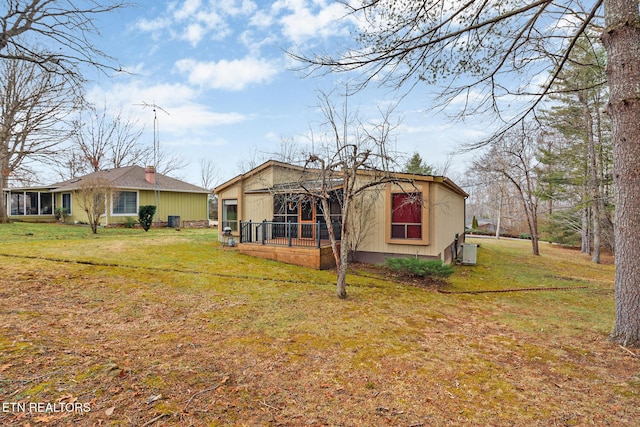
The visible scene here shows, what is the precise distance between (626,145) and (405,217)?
637cm

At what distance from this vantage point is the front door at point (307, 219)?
11.2 m

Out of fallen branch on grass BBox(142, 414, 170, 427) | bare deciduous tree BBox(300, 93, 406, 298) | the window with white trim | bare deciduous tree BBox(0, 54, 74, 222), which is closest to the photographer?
fallen branch on grass BBox(142, 414, 170, 427)

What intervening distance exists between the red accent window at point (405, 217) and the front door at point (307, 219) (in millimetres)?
2827

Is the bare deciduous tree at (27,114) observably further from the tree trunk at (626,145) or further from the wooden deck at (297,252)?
the tree trunk at (626,145)

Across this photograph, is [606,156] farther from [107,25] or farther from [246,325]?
[107,25]

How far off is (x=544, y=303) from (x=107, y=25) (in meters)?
10.1

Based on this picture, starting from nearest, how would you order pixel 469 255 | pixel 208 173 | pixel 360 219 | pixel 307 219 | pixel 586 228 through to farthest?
pixel 360 219, pixel 307 219, pixel 469 255, pixel 586 228, pixel 208 173

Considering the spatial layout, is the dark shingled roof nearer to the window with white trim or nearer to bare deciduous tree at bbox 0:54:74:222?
the window with white trim

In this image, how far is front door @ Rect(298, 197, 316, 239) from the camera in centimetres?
1123

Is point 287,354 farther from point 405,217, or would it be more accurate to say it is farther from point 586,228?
point 586,228

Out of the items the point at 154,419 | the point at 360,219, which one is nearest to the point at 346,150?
the point at 360,219

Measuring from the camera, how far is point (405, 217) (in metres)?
10.1

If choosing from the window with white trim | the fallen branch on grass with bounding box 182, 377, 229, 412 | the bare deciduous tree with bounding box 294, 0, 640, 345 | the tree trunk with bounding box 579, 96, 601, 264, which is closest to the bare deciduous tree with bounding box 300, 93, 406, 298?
the bare deciduous tree with bounding box 294, 0, 640, 345

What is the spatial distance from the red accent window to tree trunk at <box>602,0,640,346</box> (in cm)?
580
